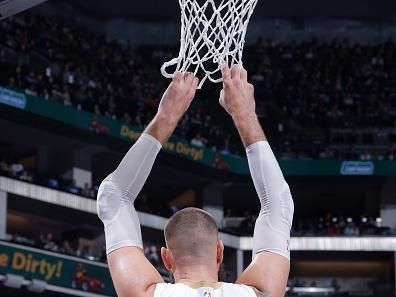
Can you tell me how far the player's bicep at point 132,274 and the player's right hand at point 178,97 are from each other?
43cm

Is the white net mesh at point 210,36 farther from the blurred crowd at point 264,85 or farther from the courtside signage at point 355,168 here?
the courtside signage at point 355,168

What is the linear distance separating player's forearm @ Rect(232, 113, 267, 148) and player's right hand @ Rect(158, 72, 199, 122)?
173 mm

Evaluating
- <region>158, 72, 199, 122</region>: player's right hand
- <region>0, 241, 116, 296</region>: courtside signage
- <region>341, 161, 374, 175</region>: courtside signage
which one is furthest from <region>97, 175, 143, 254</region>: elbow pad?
<region>341, 161, 374, 175</region>: courtside signage

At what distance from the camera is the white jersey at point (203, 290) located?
8.21ft

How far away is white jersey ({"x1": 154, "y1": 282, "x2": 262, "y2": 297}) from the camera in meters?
2.50

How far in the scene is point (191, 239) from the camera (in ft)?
8.31

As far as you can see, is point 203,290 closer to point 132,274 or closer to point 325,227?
point 132,274

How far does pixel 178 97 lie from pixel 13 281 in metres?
18.9

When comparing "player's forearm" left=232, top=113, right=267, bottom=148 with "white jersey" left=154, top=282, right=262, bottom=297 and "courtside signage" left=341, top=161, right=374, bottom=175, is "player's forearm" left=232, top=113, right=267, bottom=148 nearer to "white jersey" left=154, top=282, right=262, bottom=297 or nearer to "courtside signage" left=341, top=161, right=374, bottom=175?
"white jersey" left=154, top=282, right=262, bottom=297

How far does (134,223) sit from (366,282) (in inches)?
1150

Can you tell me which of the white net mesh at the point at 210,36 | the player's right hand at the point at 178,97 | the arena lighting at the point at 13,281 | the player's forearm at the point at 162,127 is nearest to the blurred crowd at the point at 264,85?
the arena lighting at the point at 13,281

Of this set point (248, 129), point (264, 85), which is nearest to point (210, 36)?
point (248, 129)

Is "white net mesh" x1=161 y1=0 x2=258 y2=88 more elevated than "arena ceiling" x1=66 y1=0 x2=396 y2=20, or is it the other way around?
"arena ceiling" x1=66 y1=0 x2=396 y2=20

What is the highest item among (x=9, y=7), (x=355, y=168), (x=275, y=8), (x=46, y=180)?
(x=275, y=8)
